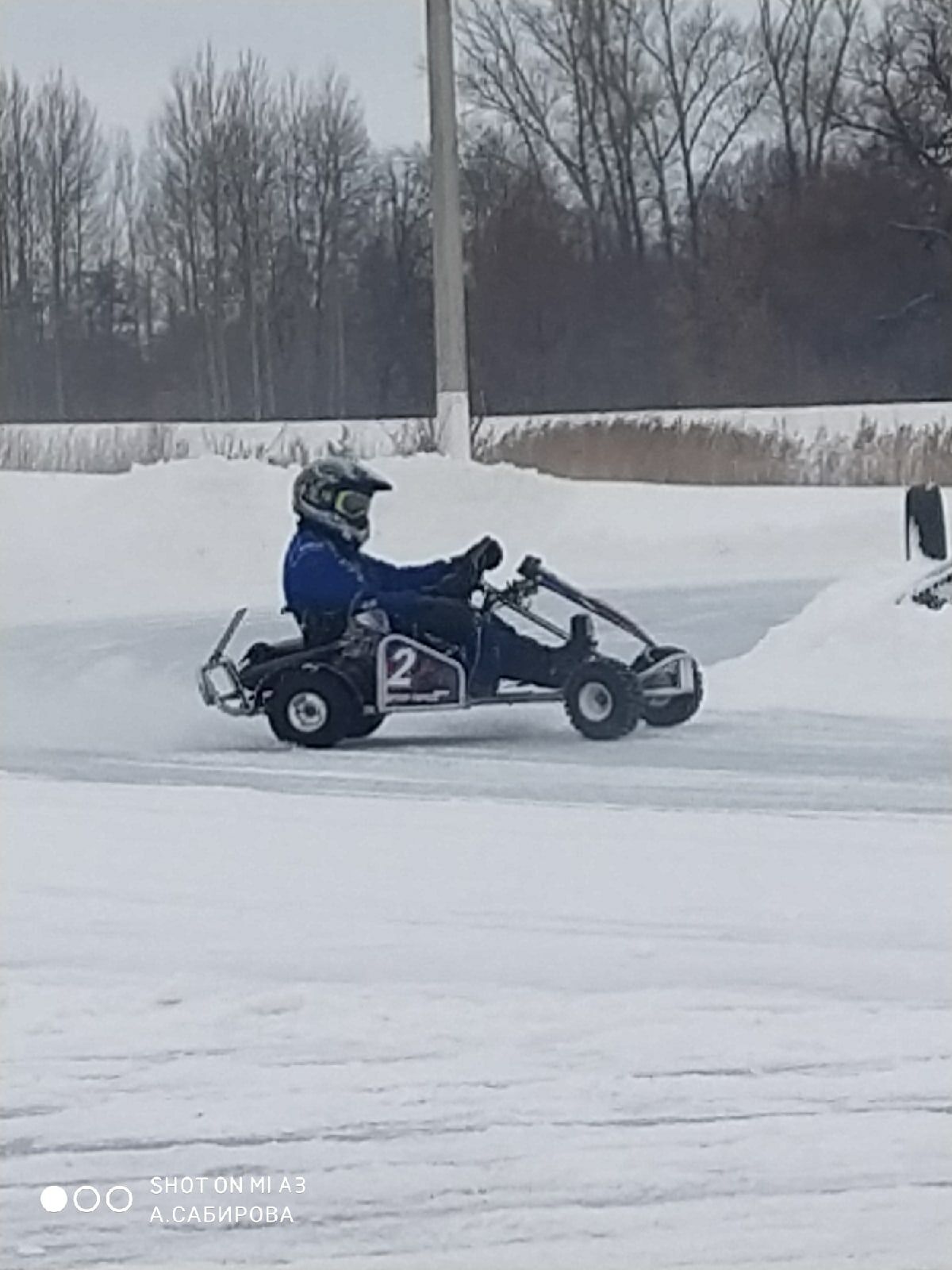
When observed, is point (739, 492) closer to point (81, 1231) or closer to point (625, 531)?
point (625, 531)

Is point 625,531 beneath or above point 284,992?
above

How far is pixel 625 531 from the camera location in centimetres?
421

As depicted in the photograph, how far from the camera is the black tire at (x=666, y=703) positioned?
4.16 metres

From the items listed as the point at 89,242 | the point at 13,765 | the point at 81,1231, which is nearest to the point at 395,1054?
the point at 81,1231

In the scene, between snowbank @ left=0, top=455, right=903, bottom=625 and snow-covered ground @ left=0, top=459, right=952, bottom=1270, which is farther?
snowbank @ left=0, top=455, right=903, bottom=625

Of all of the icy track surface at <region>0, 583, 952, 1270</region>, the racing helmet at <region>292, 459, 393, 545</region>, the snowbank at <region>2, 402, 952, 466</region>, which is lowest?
the icy track surface at <region>0, 583, 952, 1270</region>

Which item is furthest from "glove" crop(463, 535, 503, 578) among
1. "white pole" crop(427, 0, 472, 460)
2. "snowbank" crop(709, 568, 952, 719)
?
"snowbank" crop(709, 568, 952, 719)

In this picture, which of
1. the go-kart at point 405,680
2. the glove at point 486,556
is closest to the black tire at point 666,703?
the go-kart at point 405,680

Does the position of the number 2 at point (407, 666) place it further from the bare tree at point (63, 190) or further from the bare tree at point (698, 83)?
the bare tree at point (698, 83)

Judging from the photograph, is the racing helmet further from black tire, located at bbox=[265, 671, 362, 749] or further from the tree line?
black tire, located at bbox=[265, 671, 362, 749]

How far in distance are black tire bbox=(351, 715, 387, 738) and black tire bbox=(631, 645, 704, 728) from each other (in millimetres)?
473

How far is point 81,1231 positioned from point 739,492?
5.79 ft

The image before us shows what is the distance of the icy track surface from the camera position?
388 centimetres

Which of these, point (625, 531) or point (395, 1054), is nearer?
point (395, 1054)
